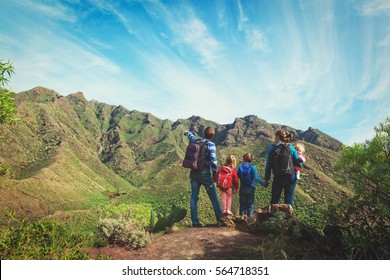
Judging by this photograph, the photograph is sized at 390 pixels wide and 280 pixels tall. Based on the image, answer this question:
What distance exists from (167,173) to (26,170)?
20044 mm

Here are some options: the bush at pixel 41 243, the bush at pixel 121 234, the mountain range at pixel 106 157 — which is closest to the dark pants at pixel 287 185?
the mountain range at pixel 106 157

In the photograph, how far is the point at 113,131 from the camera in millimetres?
98625

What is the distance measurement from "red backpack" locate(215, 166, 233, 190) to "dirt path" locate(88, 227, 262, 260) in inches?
49.7

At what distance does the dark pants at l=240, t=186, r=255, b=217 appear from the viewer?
801cm

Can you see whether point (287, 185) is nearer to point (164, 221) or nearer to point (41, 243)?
point (164, 221)

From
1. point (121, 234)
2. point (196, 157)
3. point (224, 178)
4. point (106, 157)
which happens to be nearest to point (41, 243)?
point (121, 234)

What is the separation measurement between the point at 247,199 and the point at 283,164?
1677mm

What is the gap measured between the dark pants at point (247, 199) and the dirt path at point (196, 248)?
1.50 metres

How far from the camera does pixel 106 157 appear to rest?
272 feet

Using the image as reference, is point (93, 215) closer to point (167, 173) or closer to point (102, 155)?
point (167, 173)

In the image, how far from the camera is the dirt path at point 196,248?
525 cm

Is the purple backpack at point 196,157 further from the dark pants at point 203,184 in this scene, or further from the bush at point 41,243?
the bush at point 41,243
